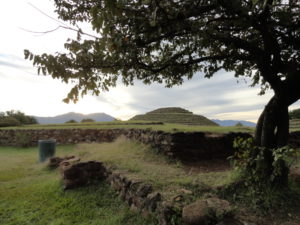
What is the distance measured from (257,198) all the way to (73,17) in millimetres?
3709

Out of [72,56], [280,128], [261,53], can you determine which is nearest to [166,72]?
[261,53]

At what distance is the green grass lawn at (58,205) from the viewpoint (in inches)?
129

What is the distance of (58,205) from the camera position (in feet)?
12.7

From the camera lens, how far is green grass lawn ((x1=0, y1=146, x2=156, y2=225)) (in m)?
3.27

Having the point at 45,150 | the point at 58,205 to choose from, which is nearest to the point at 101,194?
the point at 58,205

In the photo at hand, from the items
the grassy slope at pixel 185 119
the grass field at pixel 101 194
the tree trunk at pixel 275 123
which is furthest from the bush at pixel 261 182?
the grassy slope at pixel 185 119

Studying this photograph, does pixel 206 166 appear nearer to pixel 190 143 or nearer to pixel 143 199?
pixel 190 143

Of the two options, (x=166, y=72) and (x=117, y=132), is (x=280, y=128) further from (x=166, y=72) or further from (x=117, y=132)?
(x=117, y=132)

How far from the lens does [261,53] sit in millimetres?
2877

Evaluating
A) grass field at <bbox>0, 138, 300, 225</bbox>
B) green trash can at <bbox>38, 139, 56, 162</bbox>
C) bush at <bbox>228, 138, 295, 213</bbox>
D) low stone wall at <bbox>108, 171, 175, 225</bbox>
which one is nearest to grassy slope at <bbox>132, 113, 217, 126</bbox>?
green trash can at <bbox>38, 139, 56, 162</bbox>

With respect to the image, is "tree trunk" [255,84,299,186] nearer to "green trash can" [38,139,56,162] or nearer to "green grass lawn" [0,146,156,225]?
"green grass lawn" [0,146,156,225]

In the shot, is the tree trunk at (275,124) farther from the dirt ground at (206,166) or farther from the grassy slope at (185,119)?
the grassy slope at (185,119)

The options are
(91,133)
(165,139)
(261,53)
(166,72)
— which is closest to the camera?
(261,53)

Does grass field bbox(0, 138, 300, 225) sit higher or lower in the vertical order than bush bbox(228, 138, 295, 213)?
lower
